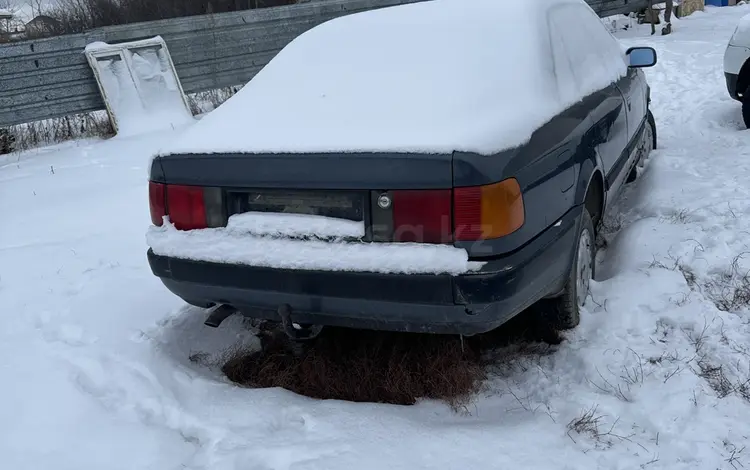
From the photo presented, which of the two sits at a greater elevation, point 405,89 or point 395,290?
point 405,89

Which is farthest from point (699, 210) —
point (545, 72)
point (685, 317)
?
point (545, 72)

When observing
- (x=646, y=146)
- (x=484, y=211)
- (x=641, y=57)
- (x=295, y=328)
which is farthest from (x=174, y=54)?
(x=484, y=211)

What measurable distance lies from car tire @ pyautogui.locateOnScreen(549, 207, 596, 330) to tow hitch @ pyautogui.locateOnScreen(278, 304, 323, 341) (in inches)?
45.2

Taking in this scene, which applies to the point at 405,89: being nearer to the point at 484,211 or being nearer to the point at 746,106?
the point at 484,211

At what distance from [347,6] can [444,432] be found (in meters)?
11.3

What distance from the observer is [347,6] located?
12492 mm

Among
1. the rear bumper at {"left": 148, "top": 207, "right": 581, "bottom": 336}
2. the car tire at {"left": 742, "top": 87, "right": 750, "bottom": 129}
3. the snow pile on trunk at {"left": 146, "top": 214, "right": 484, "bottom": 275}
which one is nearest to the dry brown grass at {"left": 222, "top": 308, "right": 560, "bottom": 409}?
the rear bumper at {"left": 148, "top": 207, "right": 581, "bottom": 336}

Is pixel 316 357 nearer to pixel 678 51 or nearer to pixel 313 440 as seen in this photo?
pixel 313 440

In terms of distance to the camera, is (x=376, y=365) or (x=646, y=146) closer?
(x=376, y=365)

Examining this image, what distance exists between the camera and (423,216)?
7.67 ft

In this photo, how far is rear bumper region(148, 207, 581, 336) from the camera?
93.3 inches

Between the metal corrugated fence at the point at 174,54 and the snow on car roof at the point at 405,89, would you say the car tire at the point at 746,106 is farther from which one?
the metal corrugated fence at the point at 174,54

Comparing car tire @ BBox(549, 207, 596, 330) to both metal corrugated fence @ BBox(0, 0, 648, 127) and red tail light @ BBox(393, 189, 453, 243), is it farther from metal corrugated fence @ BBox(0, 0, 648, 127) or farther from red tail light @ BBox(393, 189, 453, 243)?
metal corrugated fence @ BBox(0, 0, 648, 127)

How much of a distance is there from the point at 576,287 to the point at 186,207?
1.86 metres
